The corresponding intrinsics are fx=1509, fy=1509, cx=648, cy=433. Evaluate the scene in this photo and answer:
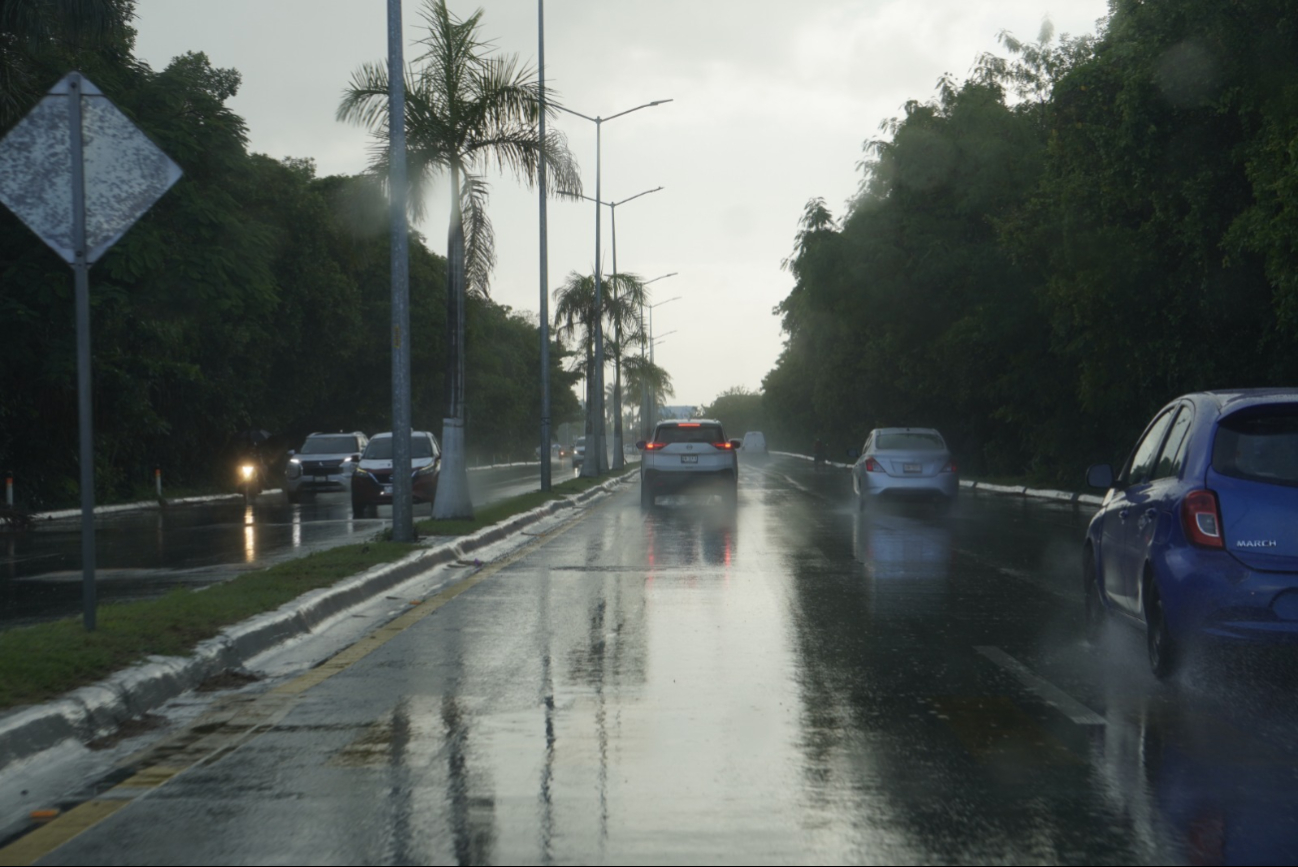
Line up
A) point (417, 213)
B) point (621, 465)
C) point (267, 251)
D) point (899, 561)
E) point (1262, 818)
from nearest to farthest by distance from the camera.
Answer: point (1262, 818)
point (899, 561)
point (417, 213)
point (267, 251)
point (621, 465)

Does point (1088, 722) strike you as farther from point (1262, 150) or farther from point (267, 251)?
point (267, 251)

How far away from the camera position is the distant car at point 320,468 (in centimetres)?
3716

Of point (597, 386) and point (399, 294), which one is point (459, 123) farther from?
point (597, 386)

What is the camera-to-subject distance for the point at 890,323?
5016 cm

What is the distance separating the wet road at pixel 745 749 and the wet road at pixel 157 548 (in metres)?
3.81

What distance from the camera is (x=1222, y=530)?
26.4ft

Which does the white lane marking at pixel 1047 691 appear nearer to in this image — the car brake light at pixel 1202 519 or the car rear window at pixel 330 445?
the car brake light at pixel 1202 519

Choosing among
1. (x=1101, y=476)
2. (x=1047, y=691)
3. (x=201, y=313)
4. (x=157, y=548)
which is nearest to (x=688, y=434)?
(x=201, y=313)

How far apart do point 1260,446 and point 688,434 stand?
23.8m

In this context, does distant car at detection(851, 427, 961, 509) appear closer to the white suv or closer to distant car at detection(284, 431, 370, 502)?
the white suv

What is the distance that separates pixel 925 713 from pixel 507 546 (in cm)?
1226

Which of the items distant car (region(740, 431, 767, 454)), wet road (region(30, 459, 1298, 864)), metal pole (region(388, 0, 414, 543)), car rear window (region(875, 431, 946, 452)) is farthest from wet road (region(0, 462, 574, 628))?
distant car (region(740, 431, 767, 454))

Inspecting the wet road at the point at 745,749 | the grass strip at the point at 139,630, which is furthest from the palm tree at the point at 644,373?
the wet road at the point at 745,749

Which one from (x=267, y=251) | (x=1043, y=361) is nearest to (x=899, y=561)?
(x=267, y=251)
